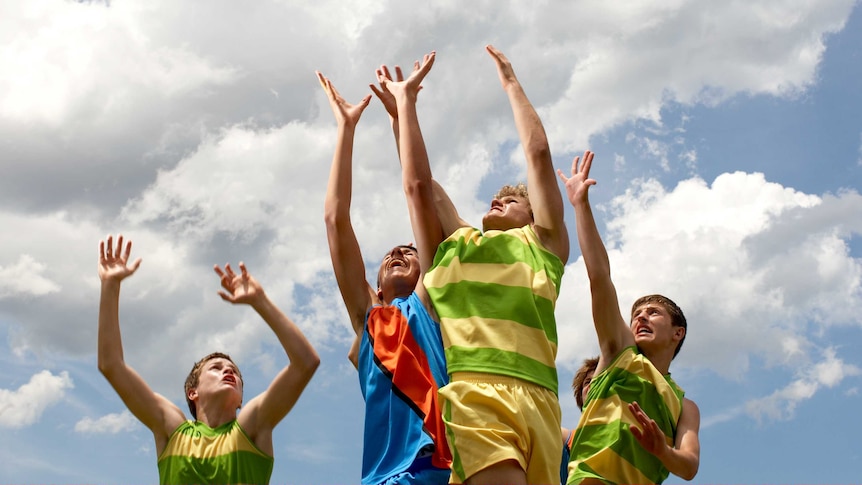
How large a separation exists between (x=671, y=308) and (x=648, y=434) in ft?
4.88

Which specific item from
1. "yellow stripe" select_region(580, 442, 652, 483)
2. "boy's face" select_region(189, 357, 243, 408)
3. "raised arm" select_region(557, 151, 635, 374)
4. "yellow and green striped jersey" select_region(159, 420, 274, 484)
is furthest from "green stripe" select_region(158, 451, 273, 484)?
"raised arm" select_region(557, 151, 635, 374)

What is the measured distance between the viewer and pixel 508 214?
6164 mm

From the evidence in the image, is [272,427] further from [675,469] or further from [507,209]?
[675,469]

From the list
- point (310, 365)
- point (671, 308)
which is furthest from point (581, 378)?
point (310, 365)

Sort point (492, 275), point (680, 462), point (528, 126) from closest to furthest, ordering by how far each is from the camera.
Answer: point (492, 275), point (528, 126), point (680, 462)

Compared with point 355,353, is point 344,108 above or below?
above

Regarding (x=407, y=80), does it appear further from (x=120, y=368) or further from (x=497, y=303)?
(x=120, y=368)

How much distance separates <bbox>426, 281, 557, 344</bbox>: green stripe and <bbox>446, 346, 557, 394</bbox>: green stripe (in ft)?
0.67

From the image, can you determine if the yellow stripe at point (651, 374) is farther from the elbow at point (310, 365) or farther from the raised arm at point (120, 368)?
the raised arm at point (120, 368)

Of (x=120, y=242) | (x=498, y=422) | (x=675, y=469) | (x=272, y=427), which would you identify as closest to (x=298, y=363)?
(x=272, y=427)

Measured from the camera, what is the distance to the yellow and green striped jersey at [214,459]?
6.69 meters

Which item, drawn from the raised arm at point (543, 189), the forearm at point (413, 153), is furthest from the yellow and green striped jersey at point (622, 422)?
the forearm at point (413, 153)

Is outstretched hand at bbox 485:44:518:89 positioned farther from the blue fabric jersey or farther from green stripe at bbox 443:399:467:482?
green stripe at bbox 443:399:467:482

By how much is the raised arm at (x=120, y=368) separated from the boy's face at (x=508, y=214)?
275 centimetres
